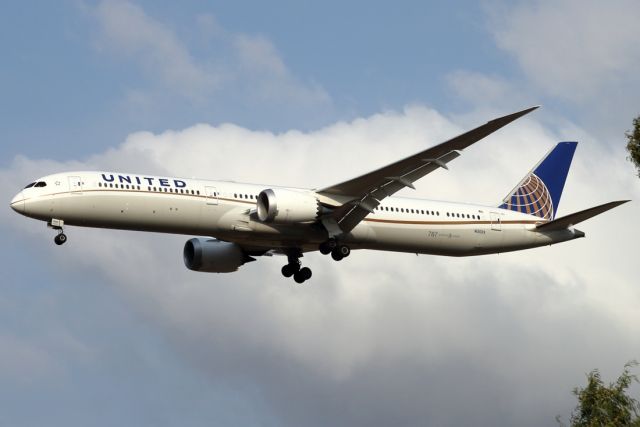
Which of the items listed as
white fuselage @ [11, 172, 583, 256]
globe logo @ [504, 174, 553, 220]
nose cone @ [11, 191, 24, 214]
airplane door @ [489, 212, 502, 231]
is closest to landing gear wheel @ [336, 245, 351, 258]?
white fuselage @ [11, 172, 583, 256]

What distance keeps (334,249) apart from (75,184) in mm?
12042

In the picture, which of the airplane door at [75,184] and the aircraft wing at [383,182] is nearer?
the aircraft wing at [383,182]

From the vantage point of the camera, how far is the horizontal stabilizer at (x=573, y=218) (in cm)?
4991

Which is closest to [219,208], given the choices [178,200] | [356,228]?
[178,200]

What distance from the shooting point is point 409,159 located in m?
48.0

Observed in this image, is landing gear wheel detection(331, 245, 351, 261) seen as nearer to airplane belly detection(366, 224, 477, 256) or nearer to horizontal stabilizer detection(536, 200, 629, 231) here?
airplane belly detection(366, 224, 477, 256)

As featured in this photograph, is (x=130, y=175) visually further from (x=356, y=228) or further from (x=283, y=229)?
(x=356, y=228)

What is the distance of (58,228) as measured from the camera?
4756 centimetres

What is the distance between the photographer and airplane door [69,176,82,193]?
4738 cm

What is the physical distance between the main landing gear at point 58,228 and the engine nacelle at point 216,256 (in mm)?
10105

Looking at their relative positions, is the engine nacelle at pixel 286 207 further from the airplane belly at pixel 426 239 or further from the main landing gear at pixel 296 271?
the main landing gear at pixel 296 271

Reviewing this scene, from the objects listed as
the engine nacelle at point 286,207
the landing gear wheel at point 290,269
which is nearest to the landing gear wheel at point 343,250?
the engine nacelle at point 286,207

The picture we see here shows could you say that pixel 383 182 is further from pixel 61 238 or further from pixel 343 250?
pixel 61 238

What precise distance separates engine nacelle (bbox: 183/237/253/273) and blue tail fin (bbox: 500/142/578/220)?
13.8 m
